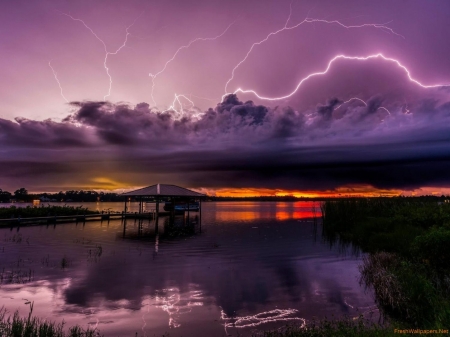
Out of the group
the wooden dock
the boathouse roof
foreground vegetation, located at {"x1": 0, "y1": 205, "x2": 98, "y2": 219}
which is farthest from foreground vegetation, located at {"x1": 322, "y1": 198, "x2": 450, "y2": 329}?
foreground vegetation, located at {"x1": 0, "y1": 205, "x2": 98, "y2": 219}

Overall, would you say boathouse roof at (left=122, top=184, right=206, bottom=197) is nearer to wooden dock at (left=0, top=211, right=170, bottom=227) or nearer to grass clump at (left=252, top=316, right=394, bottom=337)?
wooden dock at (left=0, top=211, right=170, bottom=227)

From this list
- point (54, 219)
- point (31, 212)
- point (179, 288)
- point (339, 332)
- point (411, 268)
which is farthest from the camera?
point (31, 212)

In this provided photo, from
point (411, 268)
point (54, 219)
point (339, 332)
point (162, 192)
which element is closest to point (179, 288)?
point (339, 332)

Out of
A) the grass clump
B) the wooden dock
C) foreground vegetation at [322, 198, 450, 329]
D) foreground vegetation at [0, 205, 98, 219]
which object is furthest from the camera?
foreground vegetation at [0, 205, 98, 219]

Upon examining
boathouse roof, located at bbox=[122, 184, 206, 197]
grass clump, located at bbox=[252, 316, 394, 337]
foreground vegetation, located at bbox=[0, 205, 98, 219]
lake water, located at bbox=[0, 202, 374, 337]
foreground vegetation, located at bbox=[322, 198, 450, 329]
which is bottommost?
lake water, located at bbox=[0, 202, 374, 337]

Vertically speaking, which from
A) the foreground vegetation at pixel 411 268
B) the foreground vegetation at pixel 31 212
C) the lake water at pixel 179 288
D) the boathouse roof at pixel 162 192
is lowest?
the lake water at pixel 179 288

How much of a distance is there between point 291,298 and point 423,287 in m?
5.04

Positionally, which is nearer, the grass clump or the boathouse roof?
the grass clump

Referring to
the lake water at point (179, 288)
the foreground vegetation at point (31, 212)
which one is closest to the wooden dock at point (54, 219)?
the foreground vegetation at point (31, 212)

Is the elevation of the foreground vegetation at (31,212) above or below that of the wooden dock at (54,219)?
above

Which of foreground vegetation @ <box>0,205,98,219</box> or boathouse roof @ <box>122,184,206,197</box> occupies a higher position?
boathouse roof @ <box>122,184,206,197</box>

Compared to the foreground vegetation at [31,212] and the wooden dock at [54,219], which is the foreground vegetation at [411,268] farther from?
the foreground vegetation at [31,212]

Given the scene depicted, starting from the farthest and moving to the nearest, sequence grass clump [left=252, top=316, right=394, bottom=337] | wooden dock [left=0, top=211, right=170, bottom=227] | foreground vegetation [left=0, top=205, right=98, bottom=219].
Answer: foreground vegetation [left=0, top=205, right=98, bottom=219]
wooden dock [left=0, top=211, right=170, bottom=227]
grass clump [left=252, top=316, right=394, bottom=337]

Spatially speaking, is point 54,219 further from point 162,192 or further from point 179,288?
point 179,288
